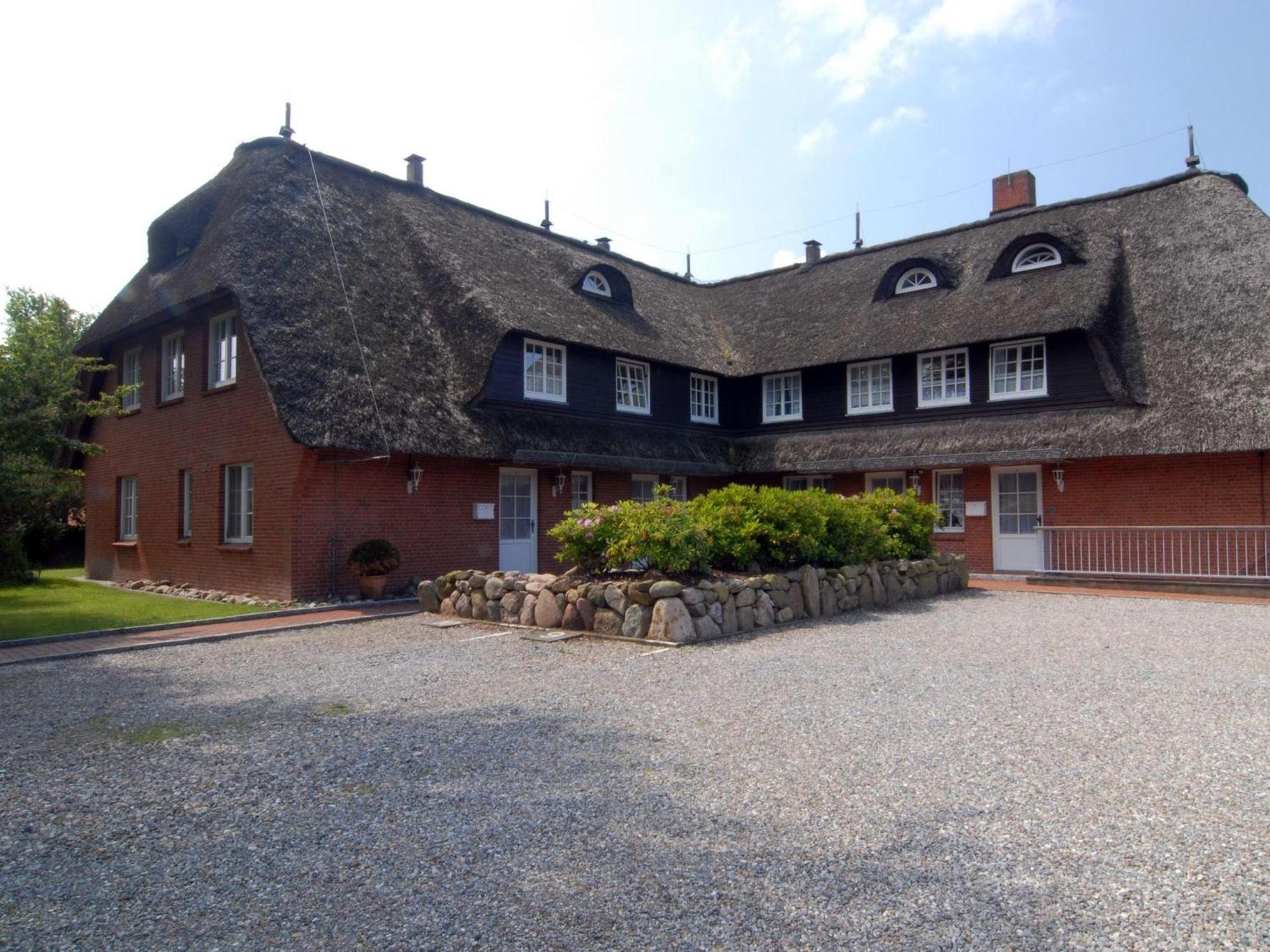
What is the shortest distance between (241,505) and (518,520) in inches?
199

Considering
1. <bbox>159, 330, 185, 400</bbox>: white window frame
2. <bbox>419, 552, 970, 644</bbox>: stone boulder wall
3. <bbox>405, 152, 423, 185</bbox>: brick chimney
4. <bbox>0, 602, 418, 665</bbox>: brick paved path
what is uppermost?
<bbox>405, 152, 423, 185</bbox>: brick chimney

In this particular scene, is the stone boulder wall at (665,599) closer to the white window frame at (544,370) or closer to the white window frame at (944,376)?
the white window frame at (544,370)

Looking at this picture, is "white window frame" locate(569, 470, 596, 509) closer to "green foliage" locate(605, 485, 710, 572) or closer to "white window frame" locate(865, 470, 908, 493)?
"white window frame" locate(865, 470, 908, 493)

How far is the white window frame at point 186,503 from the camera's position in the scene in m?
17.0

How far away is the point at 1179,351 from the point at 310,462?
53.3 ft

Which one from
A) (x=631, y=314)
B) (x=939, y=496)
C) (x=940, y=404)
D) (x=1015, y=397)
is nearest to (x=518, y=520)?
(x=631, y=314)

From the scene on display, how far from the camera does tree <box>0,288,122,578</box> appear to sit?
13.5m

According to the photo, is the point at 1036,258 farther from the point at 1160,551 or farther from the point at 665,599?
the point at 665,599

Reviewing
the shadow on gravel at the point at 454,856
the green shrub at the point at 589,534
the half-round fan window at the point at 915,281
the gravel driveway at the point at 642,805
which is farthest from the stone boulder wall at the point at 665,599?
the half-round fan window at the point at 915,281

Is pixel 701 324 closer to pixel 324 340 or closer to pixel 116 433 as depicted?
pixel 324 340

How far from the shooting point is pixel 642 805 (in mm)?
4844

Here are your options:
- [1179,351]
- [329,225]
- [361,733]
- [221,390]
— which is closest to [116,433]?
[221,390]

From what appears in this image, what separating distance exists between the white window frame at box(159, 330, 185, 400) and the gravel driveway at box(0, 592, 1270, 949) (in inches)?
379

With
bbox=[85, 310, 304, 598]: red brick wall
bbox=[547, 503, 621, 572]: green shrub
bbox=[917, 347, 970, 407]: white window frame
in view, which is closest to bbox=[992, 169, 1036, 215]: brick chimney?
bbox=[917, 347, 970, 407]: white window frame
